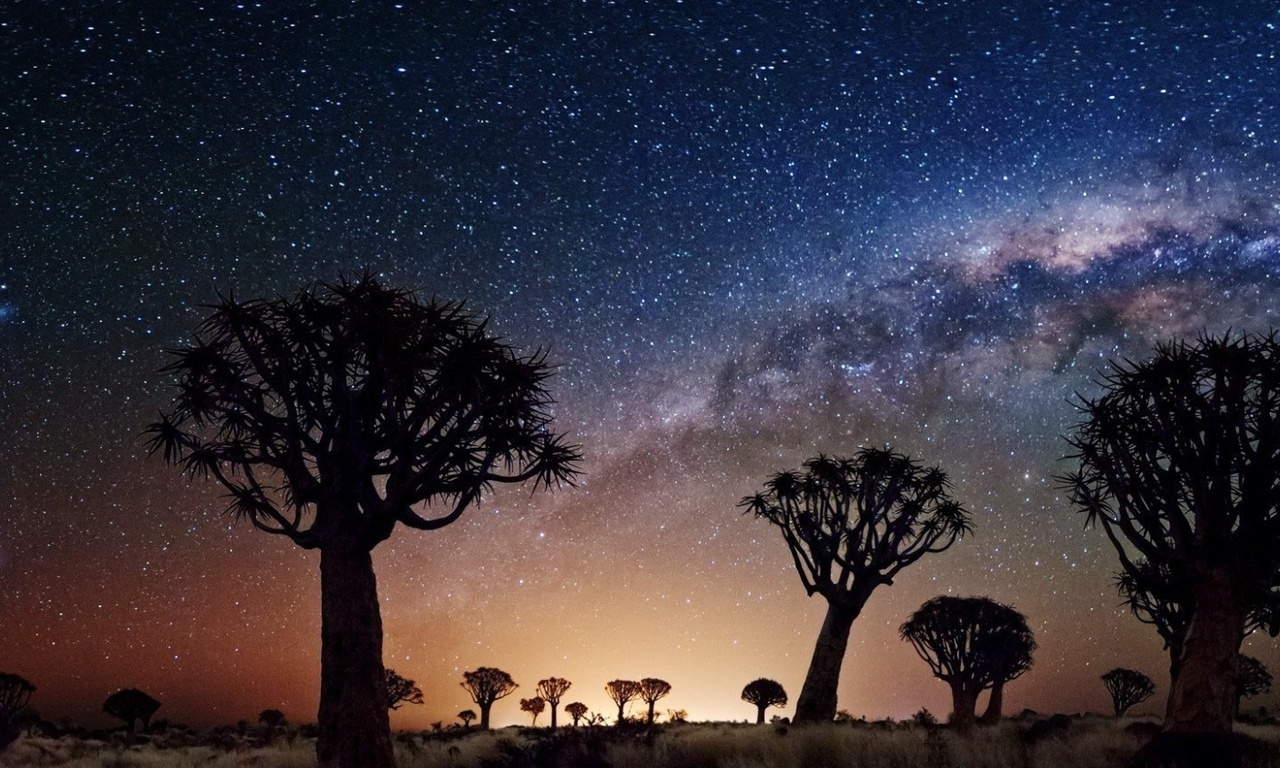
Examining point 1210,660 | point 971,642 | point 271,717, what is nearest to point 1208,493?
point 1210,660

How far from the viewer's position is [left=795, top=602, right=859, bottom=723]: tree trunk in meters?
18.9

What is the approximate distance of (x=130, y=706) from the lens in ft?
120

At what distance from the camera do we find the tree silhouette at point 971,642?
2977 cm

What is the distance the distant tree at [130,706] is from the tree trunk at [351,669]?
31903 millimetres

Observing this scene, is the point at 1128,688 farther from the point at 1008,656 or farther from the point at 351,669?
the point at 351,669

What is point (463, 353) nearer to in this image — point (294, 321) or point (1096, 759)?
point (294, 321)

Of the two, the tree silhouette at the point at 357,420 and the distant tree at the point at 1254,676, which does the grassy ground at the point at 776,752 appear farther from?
the distant tree at the point at 1254,676

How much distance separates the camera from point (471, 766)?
12539 mm

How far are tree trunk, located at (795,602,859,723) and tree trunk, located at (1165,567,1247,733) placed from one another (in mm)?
7909

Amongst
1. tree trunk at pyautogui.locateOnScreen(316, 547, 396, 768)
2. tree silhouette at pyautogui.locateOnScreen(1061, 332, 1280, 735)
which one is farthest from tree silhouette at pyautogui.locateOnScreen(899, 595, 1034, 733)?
tree trunk at pyautogui.locateOnScreen(316, 547, 396, 768)

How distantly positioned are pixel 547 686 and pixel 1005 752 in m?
40.0

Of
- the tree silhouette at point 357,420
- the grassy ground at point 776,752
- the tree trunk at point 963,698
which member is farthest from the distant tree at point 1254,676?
the tree silhouette at point 357,420

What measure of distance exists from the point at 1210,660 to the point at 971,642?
19.5 meters

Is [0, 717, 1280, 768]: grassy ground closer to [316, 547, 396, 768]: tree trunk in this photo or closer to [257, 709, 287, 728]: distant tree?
[316, 547, 396, 768]: tree trunk
